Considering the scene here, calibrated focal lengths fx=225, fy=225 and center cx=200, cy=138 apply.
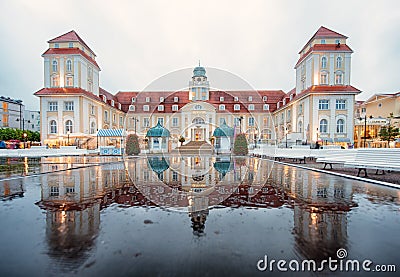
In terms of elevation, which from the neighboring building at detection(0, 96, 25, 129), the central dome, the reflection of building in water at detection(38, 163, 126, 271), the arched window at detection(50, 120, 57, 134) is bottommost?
the reflection of building in water at detection(38, 163, 126, 271)

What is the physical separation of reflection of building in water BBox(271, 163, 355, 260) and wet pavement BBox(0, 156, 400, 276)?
0.02 m

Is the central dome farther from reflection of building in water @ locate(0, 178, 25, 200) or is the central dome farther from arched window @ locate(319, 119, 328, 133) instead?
reflection of building in water @ locate(0, 178, 25, 200)

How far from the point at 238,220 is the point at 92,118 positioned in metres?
36.3

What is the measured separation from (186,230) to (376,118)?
4104cm

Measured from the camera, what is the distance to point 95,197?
5902 mm

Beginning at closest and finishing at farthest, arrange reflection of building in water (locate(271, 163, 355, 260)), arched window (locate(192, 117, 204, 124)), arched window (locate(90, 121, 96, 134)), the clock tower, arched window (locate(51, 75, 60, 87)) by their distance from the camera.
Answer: reflection of building in water (locate(271, 163, 355, 260)) → arched window (locate(51, 75, 60, 87)) → arched window (locate(90, 121, 96, 134)) → arched window (locate(192, 117, 204, 124)) → the clock tower

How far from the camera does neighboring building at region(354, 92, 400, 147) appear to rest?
33500 millimetres

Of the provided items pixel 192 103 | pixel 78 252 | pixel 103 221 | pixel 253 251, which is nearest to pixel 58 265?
pixel 78 252

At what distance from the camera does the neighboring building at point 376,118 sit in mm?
33500

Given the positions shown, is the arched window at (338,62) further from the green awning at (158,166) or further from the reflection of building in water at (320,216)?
the reflection of building in water at (320,216)

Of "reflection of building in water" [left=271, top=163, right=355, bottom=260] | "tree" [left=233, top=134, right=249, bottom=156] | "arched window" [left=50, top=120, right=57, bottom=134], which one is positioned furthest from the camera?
"arched window" [left=50, top=120, right=57, bottom=134]

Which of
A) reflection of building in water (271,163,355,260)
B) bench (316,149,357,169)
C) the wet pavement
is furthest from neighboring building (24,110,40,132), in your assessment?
reflection of building in water (271,163,355,260)

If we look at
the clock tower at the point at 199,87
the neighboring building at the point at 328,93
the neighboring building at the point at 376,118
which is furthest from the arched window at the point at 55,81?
the neighboring building at the point at 376,118

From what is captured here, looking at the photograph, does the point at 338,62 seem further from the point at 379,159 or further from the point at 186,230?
the point at 186,230
